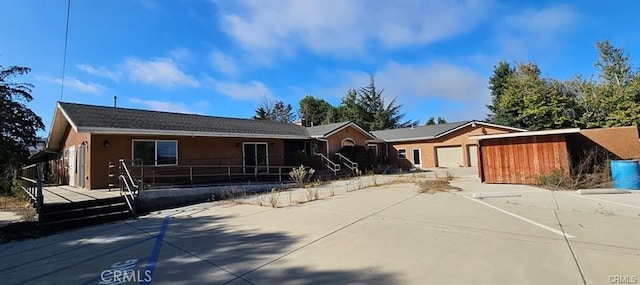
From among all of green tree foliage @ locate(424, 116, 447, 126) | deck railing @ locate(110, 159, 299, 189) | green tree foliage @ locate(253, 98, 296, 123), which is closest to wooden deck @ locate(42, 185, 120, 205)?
deck railing @ locate(110, 159, 299, 189)

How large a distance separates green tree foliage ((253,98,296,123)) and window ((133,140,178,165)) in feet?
109

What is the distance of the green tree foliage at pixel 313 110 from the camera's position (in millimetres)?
51875

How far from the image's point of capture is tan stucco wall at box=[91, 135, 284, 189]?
42.1 feet

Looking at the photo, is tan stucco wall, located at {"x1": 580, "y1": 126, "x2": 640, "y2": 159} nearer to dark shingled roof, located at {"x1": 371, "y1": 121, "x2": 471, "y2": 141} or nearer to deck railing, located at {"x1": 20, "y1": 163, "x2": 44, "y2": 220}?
dark shingled roof, located at {"x1": 371, "y1": 121, "x2": 471, "y2": 141}

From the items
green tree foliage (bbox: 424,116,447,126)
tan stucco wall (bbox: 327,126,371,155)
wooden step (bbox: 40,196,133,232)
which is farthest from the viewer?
green tree foliage (bbox: 424,116,447,126)

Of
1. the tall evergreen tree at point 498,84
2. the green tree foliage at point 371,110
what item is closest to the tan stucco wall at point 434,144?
the tall evergreen tree at point 498,84

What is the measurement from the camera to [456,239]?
5.51m

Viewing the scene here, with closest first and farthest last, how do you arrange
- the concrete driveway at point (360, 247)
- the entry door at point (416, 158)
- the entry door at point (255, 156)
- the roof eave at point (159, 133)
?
the concrete driveway at point (360, 247) < the roof eave at point (159, 133) < the entry door at point (255, 156) < the entry door at point (416, 158)

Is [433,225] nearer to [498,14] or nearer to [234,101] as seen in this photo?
[498,14]

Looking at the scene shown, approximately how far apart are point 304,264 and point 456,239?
274cm

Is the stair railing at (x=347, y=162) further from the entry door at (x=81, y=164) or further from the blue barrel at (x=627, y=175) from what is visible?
the entry door at (x=81, y=164)

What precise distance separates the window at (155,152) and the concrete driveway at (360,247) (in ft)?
18.6

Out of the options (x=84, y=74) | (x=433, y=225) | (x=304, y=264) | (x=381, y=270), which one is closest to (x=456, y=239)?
(x=433, y=225)

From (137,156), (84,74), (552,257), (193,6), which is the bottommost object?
(552,257)
